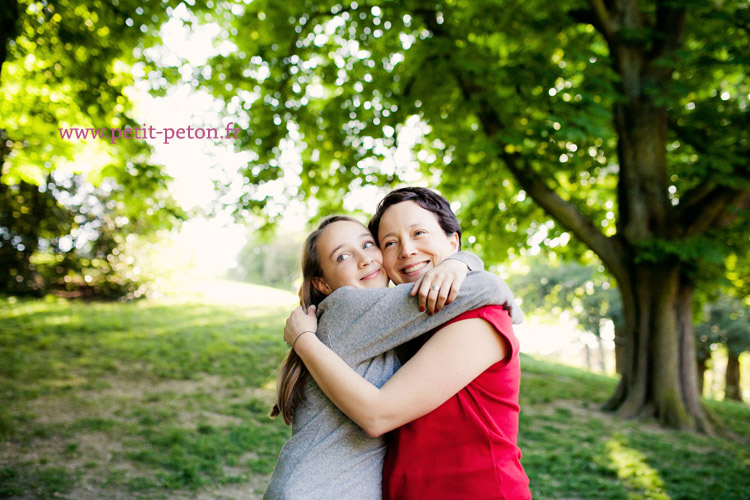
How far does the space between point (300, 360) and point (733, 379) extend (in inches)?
901

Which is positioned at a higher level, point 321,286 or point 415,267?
point 415,267

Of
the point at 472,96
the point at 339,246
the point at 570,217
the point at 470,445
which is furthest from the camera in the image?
the point at 570,217

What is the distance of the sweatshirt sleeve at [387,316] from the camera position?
1735 millimetres

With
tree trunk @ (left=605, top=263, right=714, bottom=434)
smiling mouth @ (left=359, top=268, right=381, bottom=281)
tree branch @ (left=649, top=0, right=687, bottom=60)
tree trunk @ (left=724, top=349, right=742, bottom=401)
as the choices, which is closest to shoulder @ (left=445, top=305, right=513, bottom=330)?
smiling mouth @ (left=359, top=268, right=381, bottom=281)

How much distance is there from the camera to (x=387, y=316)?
1802 millimetres

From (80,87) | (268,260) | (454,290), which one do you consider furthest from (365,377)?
(268,260)

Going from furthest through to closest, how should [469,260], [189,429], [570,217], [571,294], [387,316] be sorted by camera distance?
[571,294], [570,217], [189,429], [469,260], [387,316]

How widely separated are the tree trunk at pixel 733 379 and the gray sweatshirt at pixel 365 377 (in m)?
21.9

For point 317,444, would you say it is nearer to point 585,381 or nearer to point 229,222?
point 229,222

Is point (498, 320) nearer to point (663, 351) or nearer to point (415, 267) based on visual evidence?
point (415, 267)

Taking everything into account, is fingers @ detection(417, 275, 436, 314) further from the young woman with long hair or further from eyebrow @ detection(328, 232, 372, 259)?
eyebrow @ detection(328, 232, 372, 259)

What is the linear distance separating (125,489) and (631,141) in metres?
8.83

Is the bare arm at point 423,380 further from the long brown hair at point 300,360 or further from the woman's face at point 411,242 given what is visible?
the woman's face at point 411,242

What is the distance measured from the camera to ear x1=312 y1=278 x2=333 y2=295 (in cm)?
234
